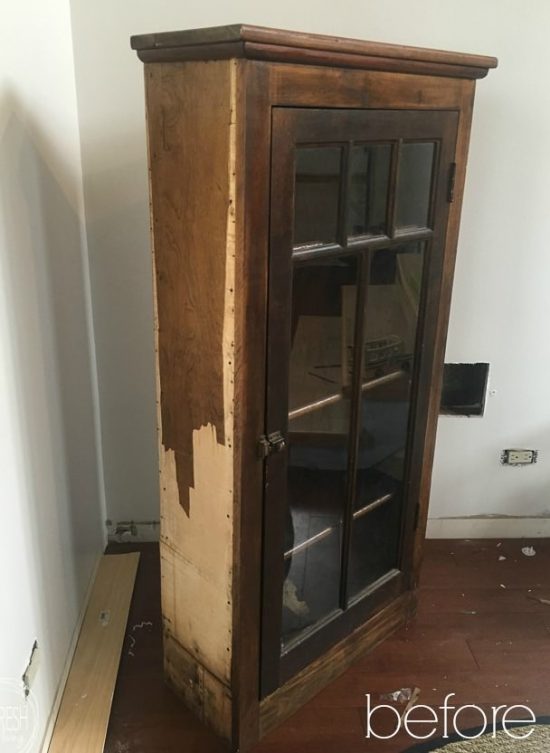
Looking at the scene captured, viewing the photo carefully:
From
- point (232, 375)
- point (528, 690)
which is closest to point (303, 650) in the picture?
point (528, 690)

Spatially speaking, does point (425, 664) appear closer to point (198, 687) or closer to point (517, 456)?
point (198, 687)

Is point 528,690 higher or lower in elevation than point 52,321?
lower

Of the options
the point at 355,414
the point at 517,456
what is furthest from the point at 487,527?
the point at 355,414

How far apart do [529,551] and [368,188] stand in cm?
151

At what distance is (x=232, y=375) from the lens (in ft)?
4.21

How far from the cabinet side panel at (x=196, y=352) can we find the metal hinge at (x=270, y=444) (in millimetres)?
69

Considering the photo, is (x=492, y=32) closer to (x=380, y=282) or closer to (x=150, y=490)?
(x=380, y=282)

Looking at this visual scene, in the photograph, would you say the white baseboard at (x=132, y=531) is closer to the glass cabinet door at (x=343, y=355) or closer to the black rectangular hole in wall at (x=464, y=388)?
the glass cabinet door at (x=343, y=355)

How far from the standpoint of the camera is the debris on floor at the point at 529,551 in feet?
7.62

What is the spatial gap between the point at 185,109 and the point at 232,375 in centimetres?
48

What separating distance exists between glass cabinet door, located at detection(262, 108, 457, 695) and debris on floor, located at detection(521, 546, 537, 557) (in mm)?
688

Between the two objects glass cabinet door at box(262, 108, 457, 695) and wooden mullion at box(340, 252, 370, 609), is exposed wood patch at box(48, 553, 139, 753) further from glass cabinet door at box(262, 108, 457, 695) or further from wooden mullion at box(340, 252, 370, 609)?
wooden mullion at box(340, 252, 370, 609)

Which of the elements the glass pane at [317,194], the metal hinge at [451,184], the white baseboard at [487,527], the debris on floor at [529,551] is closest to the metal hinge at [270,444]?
the glass pane at [317,194]

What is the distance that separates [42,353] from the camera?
5.12 feet
